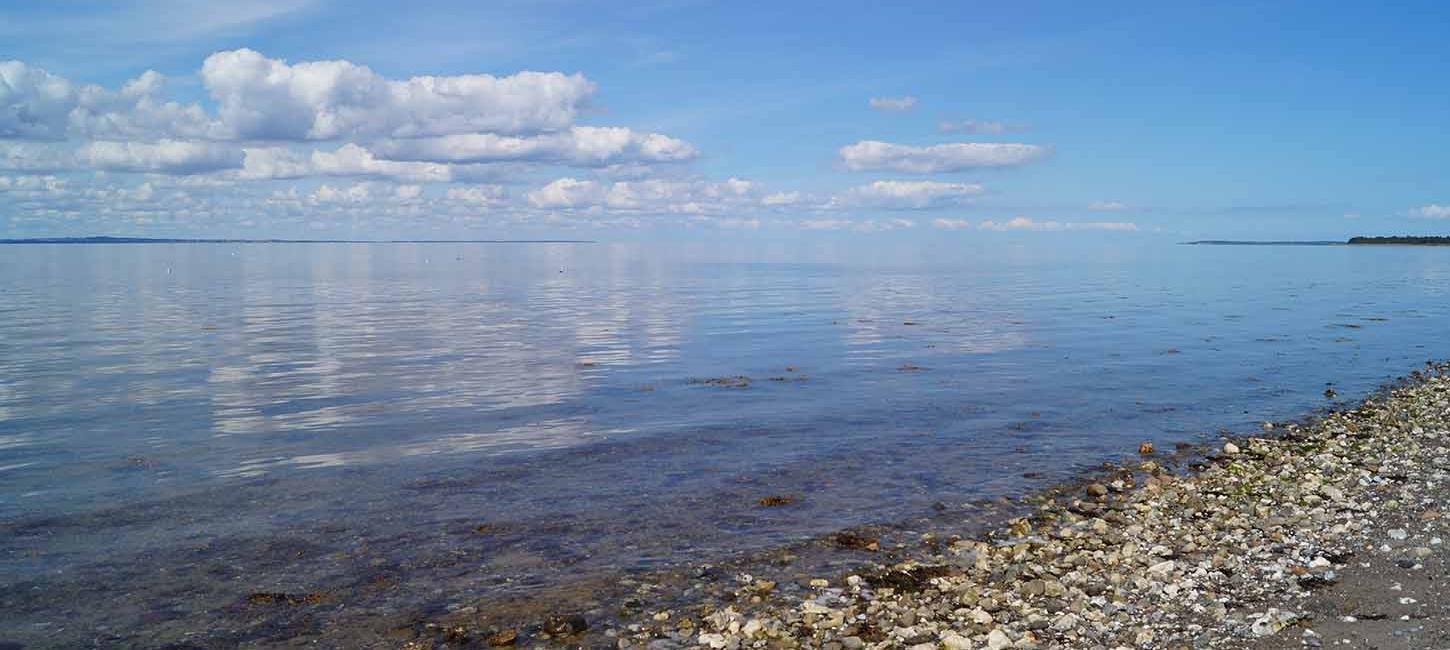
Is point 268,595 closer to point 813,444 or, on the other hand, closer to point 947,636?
point 947,636

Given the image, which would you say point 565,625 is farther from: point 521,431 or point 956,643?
point 521,431

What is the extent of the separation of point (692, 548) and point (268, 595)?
6.20 meters

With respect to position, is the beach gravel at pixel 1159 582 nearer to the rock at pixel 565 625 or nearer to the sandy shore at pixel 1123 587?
the sandy shore at pixel 1123 587

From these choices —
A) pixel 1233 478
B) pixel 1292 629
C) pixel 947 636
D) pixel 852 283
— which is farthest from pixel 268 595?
pixel 852 283

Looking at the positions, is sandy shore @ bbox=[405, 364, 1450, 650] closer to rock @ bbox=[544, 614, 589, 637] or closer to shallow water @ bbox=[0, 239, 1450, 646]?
rock @ bbox=[544, 614, 589, 637]

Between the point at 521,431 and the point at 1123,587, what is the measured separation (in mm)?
15865

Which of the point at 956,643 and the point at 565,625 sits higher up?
the point at 956,643

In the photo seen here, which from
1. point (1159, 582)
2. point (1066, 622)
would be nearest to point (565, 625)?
point (1066, 622)

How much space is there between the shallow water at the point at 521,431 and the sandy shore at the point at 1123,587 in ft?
5.88

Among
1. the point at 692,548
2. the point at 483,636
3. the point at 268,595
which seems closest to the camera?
the point at 483,636

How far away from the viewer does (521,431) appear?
24047mm

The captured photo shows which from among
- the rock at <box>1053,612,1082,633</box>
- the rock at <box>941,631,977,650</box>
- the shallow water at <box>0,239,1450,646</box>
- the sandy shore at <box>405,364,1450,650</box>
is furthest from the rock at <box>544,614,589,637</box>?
the rock at <box>1053,612,1082,633</box>

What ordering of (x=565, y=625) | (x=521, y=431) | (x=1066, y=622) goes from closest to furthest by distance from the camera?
(x=1066, y=622) → (x=565, y=625) → (x=521, y=431)

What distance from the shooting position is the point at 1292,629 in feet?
33.0
